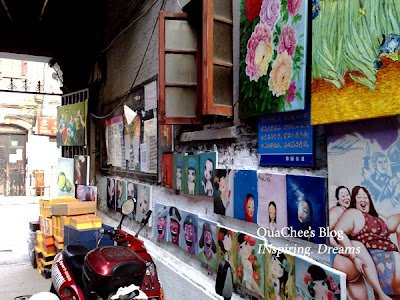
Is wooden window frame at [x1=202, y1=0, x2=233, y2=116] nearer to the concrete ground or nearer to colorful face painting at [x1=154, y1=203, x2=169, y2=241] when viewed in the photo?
colorful face painting at [x1=154, y1=203, x2=169, y2=241]

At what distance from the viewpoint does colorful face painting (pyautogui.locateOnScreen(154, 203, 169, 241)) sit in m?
4.25

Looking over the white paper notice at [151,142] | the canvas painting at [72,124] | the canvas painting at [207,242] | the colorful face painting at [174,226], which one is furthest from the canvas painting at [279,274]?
the canvas painting at [72,124]

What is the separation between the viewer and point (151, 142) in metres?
4.73

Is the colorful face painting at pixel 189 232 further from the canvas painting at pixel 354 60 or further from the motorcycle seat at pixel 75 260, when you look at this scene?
the canvas painting at pixel 354 60

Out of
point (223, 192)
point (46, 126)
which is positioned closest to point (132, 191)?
point (223, 192)

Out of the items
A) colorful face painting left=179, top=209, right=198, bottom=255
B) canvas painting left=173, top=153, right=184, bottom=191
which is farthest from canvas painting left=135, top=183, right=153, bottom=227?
colorful face painting left=179, top=209, right=198, bottom=255

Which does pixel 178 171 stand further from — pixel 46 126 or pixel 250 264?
pixel 46 126

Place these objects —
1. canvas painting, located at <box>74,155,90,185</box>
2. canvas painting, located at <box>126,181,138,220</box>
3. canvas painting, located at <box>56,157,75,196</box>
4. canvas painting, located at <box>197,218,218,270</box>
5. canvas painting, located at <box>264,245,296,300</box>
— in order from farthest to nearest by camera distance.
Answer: canvas painting, located at <box>56,157,75,196</box> < canvas painting, located at <box>74,155,90,185</box> < canvas painting, located at <box>126,181,138,220</box> < canvas painting, located at <box>197,218,218,270</box> < canvas painting, located at <box>264,245,296,300</box>

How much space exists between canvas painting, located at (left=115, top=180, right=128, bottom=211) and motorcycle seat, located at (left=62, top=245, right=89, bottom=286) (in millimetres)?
2281

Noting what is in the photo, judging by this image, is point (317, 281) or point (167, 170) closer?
point (317, 281)

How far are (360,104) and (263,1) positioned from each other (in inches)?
49.2

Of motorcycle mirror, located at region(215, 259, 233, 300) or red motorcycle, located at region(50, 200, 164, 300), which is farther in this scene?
red motorcycle, located at region(50, 200, 164, 300)

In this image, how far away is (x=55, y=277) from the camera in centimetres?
324

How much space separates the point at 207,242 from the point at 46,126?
577 inches
